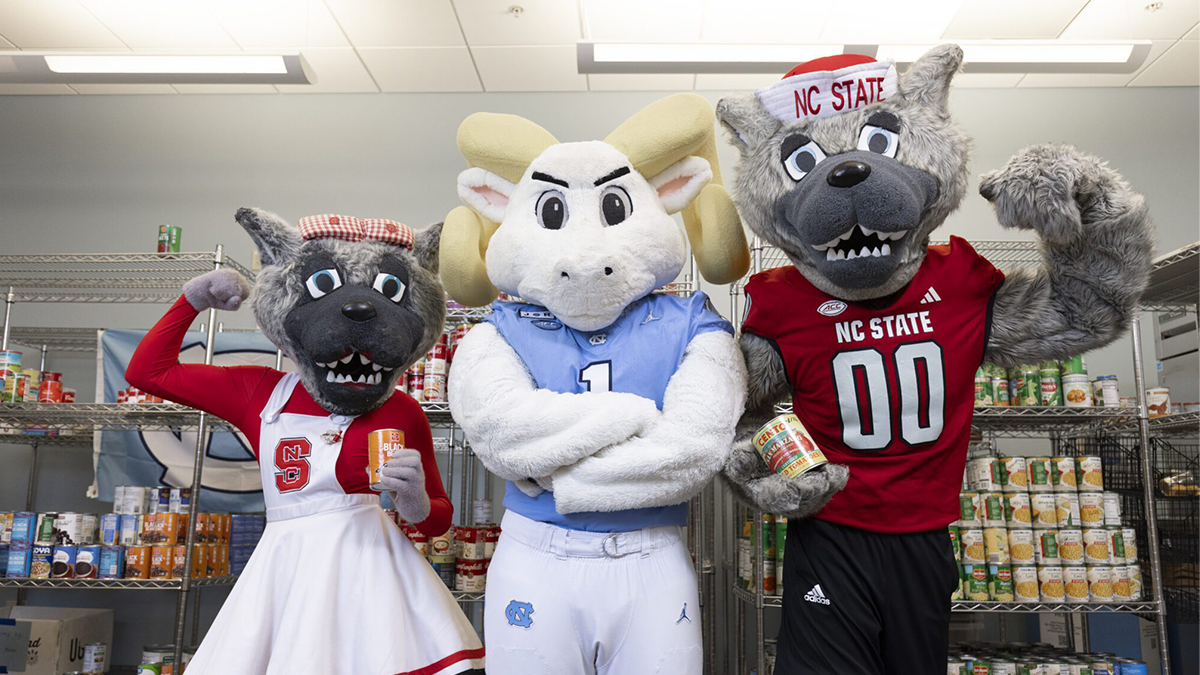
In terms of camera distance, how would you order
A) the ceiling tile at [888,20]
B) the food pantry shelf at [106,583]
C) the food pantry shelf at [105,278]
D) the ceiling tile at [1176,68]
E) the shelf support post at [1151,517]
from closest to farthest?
1. the shelf support post at [1151,517]
2. the food pantry shelf at [106,583]
3. the ceiling tile at [888,20]
4. the food pantry shelf at [105,278]
5. the ceiling tile at [1176,68]

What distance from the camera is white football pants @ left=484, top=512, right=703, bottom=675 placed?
5.04 ft

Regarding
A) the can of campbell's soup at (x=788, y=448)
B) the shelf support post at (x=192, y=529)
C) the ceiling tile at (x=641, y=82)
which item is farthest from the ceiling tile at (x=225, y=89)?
the can of campbell's soup at (x=788, y=448)

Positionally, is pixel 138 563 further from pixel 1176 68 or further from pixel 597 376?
pixel 1176 68

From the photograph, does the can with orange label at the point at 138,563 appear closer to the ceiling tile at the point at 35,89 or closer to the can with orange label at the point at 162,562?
the can with orange label at the point at 162,562

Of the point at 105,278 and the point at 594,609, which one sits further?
the point at 105,278

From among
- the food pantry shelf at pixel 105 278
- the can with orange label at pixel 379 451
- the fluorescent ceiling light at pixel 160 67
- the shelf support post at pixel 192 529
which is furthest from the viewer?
the food pantry shelf at pixel 105 278

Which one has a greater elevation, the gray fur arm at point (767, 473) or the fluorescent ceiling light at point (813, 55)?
the fluorescent ceiling light at point (813, 55)

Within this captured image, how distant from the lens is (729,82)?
4.87 metres

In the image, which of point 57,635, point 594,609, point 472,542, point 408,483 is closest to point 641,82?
point 472,542

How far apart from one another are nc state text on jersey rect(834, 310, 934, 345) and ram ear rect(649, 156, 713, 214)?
1.51 feet

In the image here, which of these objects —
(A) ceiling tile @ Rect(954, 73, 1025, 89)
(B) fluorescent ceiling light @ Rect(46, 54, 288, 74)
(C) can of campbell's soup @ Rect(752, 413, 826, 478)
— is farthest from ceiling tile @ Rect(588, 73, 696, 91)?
(C) can of campbell's soup @ Rect(752, 413, 826, 478)

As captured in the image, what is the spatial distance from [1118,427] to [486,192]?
2.78 metres

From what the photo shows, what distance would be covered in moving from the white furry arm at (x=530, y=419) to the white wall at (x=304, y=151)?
3.21m

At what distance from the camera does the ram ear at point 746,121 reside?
5.79 ft
